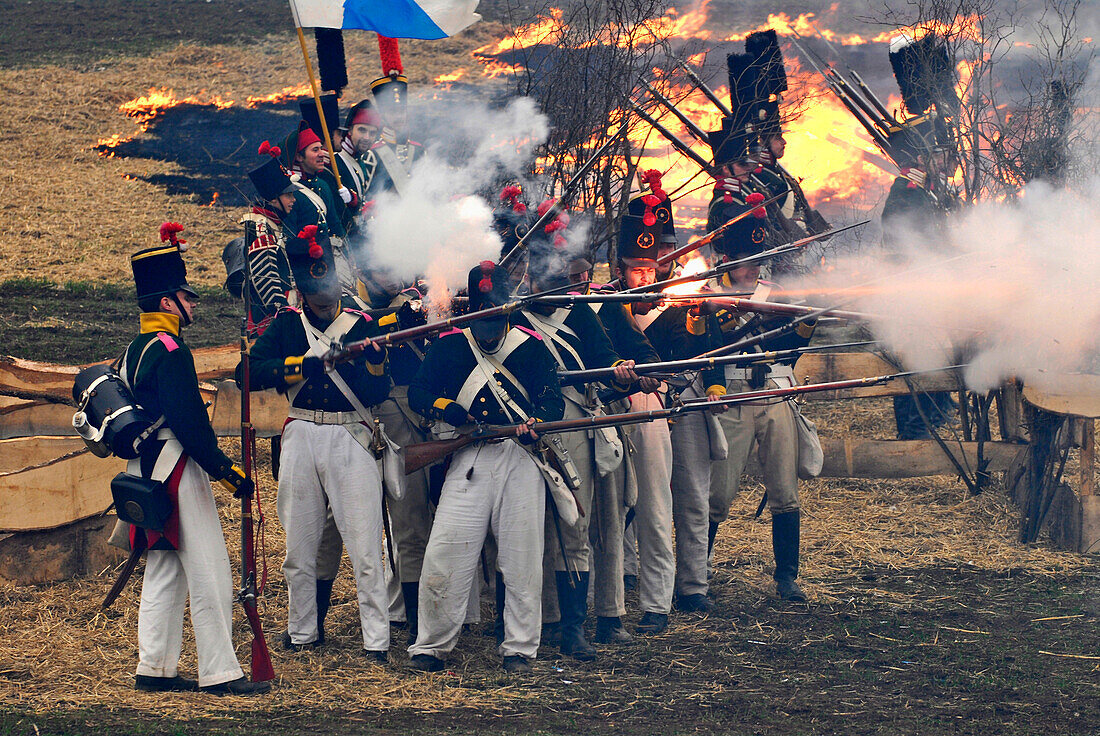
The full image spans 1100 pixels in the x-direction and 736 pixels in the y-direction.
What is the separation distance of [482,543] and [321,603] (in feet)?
3.74

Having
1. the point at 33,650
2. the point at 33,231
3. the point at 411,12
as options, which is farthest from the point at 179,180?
the point at 33,650

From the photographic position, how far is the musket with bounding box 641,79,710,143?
407 inches

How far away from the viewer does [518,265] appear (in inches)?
285

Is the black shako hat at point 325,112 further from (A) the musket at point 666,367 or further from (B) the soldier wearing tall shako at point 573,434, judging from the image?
(A) the musket at point 666,367

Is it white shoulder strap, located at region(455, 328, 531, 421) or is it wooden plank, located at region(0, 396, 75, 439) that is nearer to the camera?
white shoulder strap, located at region(455, 328, 531, 421)

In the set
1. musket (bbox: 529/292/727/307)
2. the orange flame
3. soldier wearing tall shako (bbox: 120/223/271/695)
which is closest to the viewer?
soldier wearing tall shako (bbox: 120/223/271/695)

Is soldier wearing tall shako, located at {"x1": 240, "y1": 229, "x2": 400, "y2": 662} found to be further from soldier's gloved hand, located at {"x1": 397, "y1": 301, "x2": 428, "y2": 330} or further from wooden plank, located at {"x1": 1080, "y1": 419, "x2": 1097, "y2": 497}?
wooden plank, located at {"x1": 1080, "y1": 419, "x2": 1097, "y2": 497}

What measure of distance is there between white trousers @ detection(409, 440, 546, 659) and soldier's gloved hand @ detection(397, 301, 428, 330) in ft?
2.90

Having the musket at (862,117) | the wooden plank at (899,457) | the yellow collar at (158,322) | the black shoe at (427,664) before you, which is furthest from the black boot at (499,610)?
the musket at (862,117)

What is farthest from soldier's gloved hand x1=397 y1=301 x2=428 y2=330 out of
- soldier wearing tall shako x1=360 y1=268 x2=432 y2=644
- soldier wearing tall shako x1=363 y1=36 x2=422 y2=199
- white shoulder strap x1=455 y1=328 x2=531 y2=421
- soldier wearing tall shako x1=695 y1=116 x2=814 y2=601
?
soldier wearing tall shako x1=695 y1=116 x2=814 y2=601

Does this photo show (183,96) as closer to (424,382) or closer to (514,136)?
(514,136)

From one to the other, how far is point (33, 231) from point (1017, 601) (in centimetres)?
1445

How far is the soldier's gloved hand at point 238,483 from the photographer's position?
643 cm

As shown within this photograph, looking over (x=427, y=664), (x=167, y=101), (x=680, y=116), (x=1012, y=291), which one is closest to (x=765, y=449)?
(x=1012, y=291)
